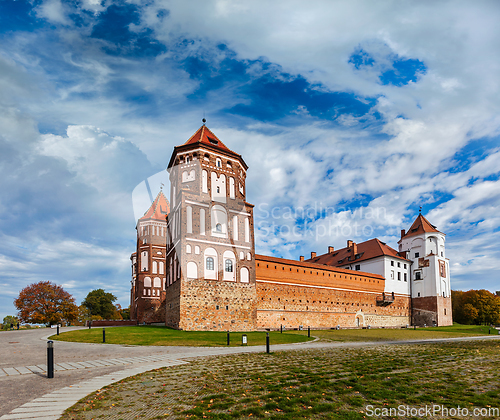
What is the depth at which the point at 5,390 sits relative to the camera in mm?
7348

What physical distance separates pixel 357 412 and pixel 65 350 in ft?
47.4

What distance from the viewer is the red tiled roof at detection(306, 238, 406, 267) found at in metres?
57.8

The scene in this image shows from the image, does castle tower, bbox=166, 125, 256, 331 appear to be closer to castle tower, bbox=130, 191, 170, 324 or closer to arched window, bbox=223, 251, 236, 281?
arched window, bbox=223, 251, 236, 281

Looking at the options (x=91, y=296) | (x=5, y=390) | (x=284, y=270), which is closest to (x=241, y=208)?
(x=284, y=270)

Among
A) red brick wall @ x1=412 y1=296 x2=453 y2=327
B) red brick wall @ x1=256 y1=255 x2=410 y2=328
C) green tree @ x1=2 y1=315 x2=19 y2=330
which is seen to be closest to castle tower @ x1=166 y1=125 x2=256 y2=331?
red brick wall @ x1=256 y1=255 x2=410 y2=328

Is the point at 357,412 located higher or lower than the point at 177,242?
lower

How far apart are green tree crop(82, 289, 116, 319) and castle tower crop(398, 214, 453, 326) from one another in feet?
199

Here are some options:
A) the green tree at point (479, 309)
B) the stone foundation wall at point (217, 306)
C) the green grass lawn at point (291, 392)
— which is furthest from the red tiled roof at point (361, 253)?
the green grass lawn at point (291, 392)

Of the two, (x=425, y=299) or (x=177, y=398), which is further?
(x=425, y=299)

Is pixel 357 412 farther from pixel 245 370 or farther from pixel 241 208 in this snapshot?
pixel 241 208

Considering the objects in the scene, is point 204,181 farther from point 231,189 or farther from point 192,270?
point 192,270

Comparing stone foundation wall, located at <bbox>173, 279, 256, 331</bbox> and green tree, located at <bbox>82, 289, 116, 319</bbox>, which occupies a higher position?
stone foundation wall, located at <bbox>173, 279, 256, 331</bbox>

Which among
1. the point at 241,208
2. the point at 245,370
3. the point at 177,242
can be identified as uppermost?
the point at 241,208

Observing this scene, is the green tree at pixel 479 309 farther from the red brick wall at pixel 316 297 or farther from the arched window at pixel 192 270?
the arched window at pixel 192 270
